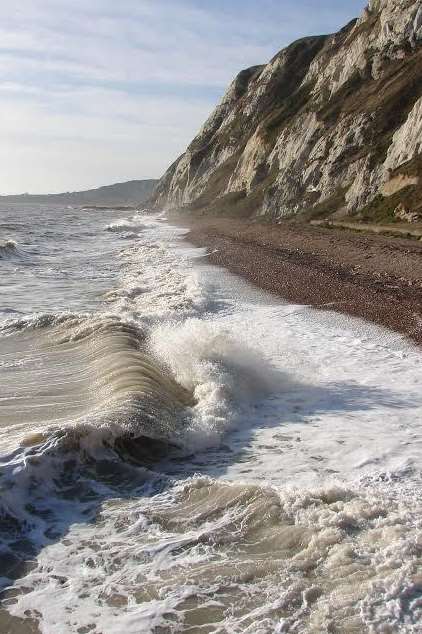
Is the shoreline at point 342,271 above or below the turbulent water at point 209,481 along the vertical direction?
above

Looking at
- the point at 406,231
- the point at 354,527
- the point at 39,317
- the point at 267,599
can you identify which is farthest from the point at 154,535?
the point at 406,231

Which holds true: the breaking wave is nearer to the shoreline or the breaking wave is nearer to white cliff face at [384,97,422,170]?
the shoreline

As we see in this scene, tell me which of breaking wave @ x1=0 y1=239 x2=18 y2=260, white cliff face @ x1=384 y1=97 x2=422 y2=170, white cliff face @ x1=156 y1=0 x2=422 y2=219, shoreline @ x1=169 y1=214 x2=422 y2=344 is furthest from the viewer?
white cliff face @ x1=156 y1=0 x2=422 y2=219

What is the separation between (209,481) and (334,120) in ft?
198

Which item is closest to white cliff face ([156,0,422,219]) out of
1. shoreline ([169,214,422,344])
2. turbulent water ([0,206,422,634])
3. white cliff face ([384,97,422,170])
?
white cliff face ([384,97,422,170])

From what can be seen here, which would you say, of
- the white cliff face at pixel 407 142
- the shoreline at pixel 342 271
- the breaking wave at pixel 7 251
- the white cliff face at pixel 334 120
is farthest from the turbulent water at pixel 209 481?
the white cliff face at pixel 334 120

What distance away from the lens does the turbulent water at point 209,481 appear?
4.66m

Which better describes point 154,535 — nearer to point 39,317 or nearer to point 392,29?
point 39,317

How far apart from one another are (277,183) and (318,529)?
60888 millimetres

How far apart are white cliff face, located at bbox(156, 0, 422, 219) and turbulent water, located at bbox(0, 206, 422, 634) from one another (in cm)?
3546

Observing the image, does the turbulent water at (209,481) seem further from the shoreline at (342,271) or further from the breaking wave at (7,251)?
the breaking wave at (7,251)

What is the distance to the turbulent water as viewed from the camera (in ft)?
15.3

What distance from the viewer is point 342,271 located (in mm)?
21688

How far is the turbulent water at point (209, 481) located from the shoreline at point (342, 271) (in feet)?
5.77
